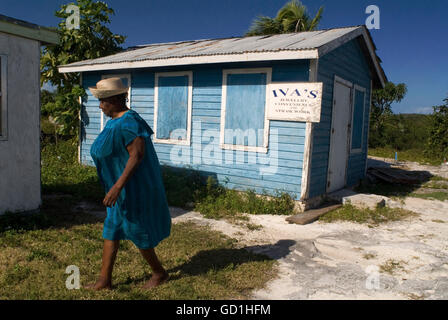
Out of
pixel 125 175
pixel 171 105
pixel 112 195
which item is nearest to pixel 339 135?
pixel 171 105

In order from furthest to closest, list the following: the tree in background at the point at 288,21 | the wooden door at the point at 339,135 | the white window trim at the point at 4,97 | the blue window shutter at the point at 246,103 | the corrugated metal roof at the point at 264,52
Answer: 1. the tree in background at the point at 288,21
2. the wooden door at the point at 339,135
3. the blue window shutter at the point at 246,103
4. the corrugated metal roof at the point at 264,52
5. the white window trim at the point at 4,97

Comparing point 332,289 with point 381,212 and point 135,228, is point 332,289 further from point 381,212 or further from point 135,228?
point 381,212

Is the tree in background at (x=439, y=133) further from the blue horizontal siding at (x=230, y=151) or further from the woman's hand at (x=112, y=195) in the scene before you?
the woman's hand at (x=112, y=195)

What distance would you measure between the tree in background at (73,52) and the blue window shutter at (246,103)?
4.86m

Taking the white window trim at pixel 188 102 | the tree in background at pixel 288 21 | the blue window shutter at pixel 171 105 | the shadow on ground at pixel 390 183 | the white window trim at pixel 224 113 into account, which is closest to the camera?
the white window trim at pixel 224 113

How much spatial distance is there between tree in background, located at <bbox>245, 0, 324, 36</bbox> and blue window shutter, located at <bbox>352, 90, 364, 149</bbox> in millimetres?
8750

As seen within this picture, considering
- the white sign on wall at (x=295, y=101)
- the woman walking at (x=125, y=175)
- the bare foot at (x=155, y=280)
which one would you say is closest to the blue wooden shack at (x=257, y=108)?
the white sign on wall at (x=295, y=101)

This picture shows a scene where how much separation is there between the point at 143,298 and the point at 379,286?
2.43 metres

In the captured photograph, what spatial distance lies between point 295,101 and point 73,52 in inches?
325

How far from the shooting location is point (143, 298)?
3.40 m

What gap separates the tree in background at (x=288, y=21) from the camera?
17.6 m

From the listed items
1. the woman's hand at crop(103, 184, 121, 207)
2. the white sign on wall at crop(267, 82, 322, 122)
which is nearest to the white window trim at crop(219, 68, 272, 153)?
the white sign on wall at crop(267, 82, 322, 122)
